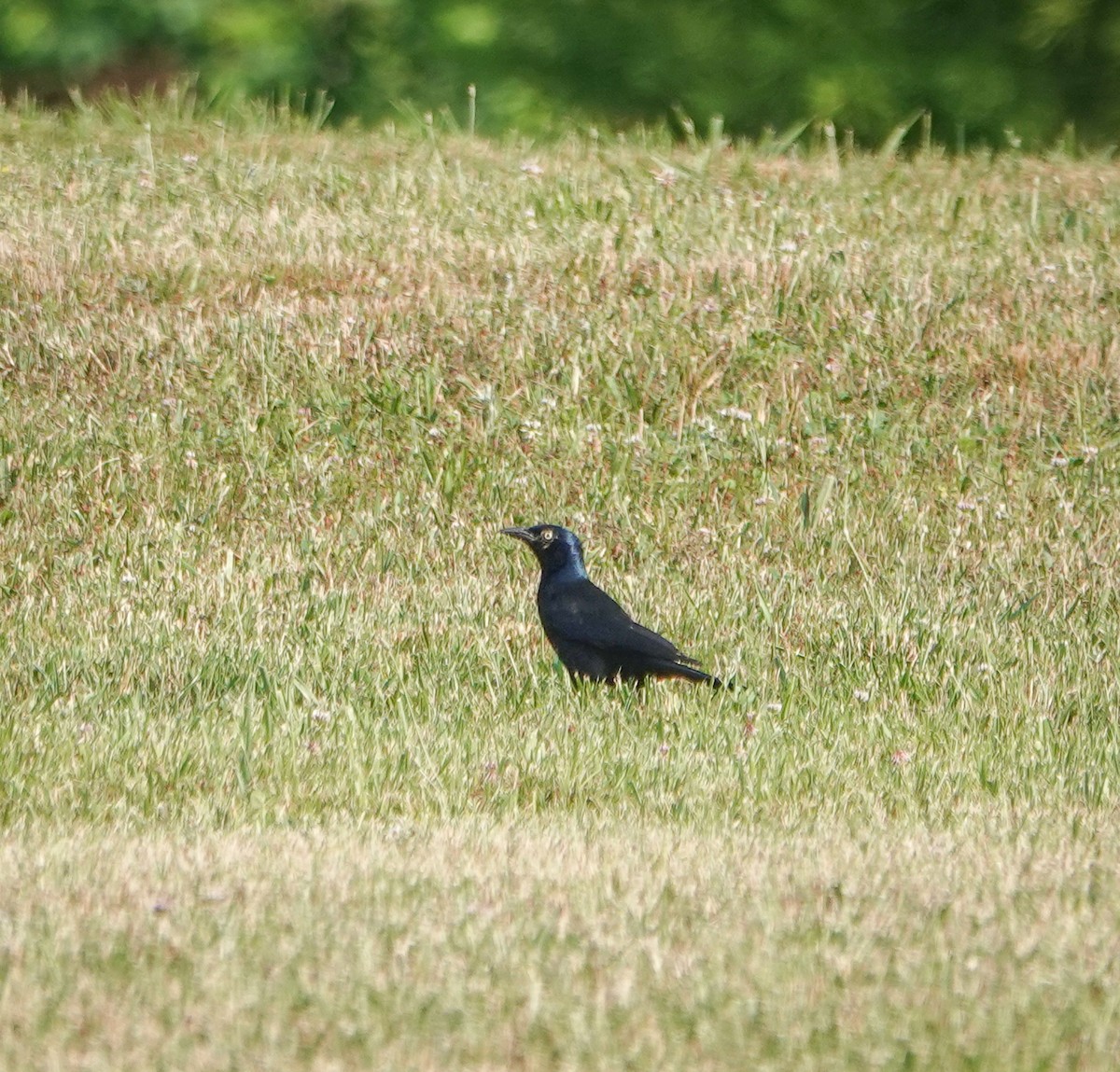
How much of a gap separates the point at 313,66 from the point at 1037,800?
1568 cm

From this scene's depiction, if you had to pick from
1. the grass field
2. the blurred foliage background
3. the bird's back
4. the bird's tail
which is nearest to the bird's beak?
the bird's back

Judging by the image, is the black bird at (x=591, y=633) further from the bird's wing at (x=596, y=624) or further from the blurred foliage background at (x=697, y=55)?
the blurred foliage background at (x=697, y=55)

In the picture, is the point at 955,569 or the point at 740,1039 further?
the point at 955,569

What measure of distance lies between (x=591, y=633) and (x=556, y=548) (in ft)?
1.71

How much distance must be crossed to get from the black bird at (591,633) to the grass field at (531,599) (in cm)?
12

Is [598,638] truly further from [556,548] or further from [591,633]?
[556,548]

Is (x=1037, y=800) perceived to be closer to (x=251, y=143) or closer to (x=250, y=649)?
(x=250, y=649)

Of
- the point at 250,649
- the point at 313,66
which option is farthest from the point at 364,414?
the point at 313,66

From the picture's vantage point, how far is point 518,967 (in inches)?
144

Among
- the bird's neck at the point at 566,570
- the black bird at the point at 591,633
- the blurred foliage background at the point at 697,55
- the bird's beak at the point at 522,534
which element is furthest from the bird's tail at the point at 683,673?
the blurred foliage background at the point at 697,55

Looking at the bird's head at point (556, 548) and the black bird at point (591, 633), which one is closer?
the black bird at point (591, 633)

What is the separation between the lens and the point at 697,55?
55.4 ft

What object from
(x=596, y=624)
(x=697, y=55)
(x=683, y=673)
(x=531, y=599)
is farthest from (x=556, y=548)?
(x=697, y=55)

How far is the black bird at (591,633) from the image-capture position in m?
6.03
